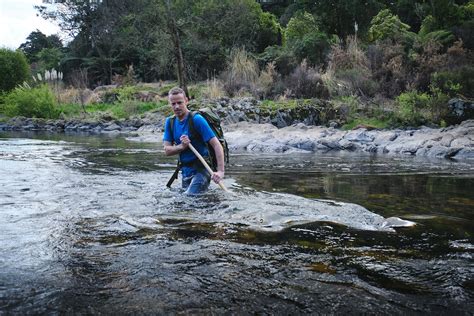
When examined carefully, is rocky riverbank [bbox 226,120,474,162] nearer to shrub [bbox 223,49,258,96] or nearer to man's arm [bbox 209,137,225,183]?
shrub [bbox 223,49,258,96]

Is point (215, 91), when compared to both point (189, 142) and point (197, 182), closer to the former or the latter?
point (197, 182)

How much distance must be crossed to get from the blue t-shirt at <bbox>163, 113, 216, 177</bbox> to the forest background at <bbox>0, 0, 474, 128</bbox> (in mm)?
10097

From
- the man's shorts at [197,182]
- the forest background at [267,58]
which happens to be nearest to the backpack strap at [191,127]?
the man's shorts at [197,182]

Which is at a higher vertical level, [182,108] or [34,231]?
[182,108]

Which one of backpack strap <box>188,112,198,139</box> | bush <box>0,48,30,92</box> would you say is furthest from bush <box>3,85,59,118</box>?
backpack strap <box>188,112,198,139</box>

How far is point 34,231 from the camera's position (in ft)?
13.7

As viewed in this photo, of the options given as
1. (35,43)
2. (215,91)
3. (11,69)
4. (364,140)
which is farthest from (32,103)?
(35,43)

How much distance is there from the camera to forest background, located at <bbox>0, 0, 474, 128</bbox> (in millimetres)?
16281

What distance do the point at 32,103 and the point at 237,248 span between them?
24848mm

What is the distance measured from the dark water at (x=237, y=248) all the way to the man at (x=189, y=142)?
0.25 meters

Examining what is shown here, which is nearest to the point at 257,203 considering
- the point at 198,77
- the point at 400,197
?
the point at 400,197

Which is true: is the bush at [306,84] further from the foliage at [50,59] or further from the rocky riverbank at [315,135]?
the foliage at [50,59]

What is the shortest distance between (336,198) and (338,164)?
158 inches

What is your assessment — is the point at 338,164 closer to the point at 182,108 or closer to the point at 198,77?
the point at 182,108
